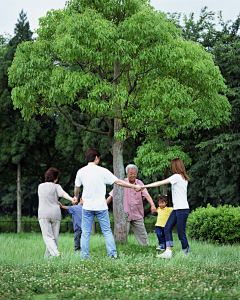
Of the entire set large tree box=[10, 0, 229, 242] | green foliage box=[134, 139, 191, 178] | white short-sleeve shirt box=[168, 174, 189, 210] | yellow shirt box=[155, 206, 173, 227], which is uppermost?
large tree box=[10, 0, 229, 242]

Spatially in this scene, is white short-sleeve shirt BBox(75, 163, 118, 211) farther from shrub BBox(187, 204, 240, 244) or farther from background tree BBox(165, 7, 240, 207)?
background tree BBox(165, 7, 240, 207)

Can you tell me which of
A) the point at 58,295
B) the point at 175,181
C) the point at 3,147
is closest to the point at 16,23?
the point at 3,147

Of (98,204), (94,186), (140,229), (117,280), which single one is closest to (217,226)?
(140,229)

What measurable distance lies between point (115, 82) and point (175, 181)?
12.6ft

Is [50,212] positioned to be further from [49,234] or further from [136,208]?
[136,208]

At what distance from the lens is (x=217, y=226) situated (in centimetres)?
953

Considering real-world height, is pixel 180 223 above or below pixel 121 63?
below

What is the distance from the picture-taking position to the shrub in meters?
9.38

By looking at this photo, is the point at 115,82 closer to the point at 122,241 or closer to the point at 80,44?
the point at 80,44

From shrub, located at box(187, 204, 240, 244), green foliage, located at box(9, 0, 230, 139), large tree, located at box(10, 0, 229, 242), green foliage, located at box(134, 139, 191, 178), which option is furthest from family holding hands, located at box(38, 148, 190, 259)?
green foliage, located at box(134, 139, 191, 178)

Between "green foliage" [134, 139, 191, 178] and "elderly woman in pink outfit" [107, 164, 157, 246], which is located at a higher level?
A: "green foliage" [134, 139, 191, 178]

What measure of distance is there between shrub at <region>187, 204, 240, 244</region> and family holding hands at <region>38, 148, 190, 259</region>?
3.10 metres

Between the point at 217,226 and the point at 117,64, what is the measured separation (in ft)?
17.3

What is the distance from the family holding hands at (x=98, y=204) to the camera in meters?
5.54
